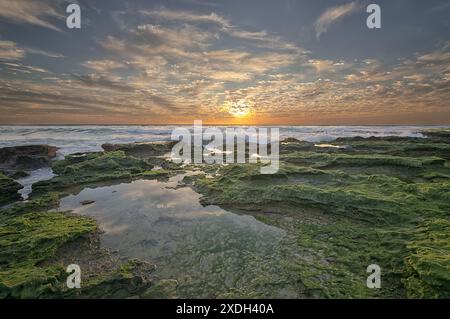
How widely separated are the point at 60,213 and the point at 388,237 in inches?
402

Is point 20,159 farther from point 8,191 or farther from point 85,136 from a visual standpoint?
point 85,136

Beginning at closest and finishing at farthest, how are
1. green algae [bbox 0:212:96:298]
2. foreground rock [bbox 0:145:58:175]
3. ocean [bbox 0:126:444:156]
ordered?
green algae [bbox 0:212:96:298], foreground rock [bbox 0:145:58:175], ocean [bbox 0:126:444:156]

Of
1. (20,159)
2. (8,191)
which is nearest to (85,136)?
(20,159)

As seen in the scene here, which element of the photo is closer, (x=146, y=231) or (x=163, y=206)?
(x=146, y=231)

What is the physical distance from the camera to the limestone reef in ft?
16.4

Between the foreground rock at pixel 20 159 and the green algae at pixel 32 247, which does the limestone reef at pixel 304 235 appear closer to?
the green algae at pixel 32 247

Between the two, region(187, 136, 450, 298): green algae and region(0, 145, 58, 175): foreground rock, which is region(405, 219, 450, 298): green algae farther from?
region(0, 145, 58, 175): foreground rock

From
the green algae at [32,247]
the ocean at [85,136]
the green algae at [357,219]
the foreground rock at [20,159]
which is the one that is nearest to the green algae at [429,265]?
the green algae at [357,219]

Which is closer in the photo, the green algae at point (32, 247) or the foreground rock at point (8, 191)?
the green algae at point (32, 247)

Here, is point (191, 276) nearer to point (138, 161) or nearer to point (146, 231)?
point (146, 231)

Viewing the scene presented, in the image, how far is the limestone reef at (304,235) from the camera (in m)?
5.00

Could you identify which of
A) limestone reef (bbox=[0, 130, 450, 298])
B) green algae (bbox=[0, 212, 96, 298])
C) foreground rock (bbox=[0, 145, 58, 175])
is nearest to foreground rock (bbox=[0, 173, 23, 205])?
limestone reef (bbox=[0, 130, 450, 298])
